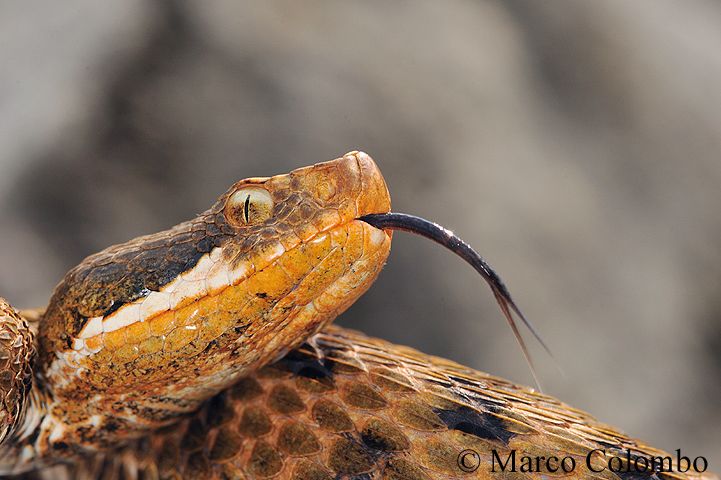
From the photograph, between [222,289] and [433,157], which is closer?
[222,289]

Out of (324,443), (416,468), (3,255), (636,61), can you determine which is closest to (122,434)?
(324,443)

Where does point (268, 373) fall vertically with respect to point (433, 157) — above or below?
below

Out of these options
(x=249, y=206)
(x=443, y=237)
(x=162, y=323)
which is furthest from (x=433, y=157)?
(x=162, y=323)

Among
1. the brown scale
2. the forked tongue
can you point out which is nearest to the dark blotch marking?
the brown scale

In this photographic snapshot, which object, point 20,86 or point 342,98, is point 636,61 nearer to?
→ point 342,98

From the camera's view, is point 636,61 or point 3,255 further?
point 636,61

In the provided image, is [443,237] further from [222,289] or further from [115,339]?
[115,339]
